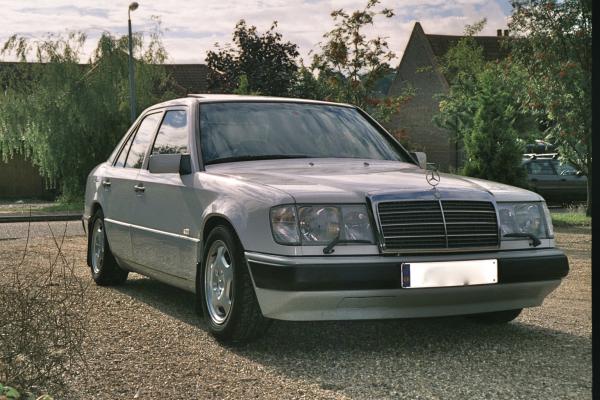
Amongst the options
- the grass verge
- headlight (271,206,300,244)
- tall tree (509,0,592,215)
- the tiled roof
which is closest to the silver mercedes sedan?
headlight (271,206,300,244)

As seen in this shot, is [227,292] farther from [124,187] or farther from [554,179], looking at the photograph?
[554,179]

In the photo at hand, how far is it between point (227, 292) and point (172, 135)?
1.93 metres

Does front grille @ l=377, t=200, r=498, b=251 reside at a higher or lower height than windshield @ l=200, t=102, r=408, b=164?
lower

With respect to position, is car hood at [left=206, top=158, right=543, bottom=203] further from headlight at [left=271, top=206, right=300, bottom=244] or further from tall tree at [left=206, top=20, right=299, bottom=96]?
tall tree at [left=206, top=20, right=299, bottom=96]

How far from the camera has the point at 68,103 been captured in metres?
30.0

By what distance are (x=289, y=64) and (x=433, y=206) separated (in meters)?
37.8

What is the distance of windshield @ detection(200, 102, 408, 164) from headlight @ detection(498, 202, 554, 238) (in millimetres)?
1443

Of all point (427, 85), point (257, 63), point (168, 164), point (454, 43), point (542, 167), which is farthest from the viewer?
point (427, 85)

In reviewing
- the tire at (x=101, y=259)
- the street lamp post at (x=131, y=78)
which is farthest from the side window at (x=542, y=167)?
the tire at (x=101, y=259)

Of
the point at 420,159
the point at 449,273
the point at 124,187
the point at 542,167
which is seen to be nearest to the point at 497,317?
the point at 449,273

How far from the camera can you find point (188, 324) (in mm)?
6820

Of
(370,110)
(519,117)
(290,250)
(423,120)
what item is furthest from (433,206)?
(423,120)

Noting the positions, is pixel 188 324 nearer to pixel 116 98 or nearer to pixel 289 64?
pixel 116 98

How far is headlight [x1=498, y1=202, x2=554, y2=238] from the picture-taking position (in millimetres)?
5859
